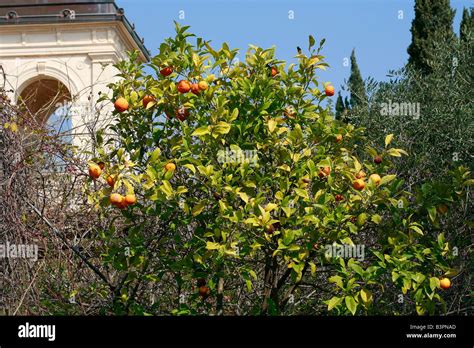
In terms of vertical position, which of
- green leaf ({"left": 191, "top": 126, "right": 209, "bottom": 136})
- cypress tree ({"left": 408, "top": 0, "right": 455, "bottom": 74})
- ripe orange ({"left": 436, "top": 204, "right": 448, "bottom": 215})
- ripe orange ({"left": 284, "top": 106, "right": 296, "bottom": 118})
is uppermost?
cypress tree ({"left": 408, "top": 0, "right": 455, "bottom": 74})

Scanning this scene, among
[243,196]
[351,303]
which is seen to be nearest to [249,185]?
[243,196]

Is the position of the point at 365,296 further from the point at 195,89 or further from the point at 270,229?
the point at 195,89

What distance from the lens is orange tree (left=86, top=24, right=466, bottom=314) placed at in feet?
14.2

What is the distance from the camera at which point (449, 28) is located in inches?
477

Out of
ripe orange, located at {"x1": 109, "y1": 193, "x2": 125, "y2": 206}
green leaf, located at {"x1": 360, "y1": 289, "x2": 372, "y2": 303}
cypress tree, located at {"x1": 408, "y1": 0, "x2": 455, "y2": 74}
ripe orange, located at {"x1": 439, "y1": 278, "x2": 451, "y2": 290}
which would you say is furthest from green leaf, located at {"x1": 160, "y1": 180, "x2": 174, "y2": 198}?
cypress tree, located at {"x1": 408, "y1": 0, "x2": 455, "y2": 74}

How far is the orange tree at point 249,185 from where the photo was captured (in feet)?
14.2

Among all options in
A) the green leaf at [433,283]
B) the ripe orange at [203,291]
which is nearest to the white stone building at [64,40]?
the ripe orange at [203,291]

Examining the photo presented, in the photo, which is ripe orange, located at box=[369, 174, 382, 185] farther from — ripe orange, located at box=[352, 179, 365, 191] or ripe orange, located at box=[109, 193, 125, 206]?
ripe orange, located at box=[109, 193, 125, 206]

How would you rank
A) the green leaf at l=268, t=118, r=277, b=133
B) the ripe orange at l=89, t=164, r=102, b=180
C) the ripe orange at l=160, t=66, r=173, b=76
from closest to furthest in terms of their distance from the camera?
the green leaf at l=268, t=118, r=277, b=133 < the ripe orange at l=89, t=164, r=102, b=180 < the ripe orange at l=160, t=66, r=173, b=76

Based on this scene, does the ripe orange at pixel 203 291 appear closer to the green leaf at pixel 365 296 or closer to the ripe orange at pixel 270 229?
the ripe orange at pixel 270 229

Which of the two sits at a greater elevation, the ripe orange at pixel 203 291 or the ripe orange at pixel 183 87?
the ripe orange at pixel 183 87

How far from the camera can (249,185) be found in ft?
14.3
